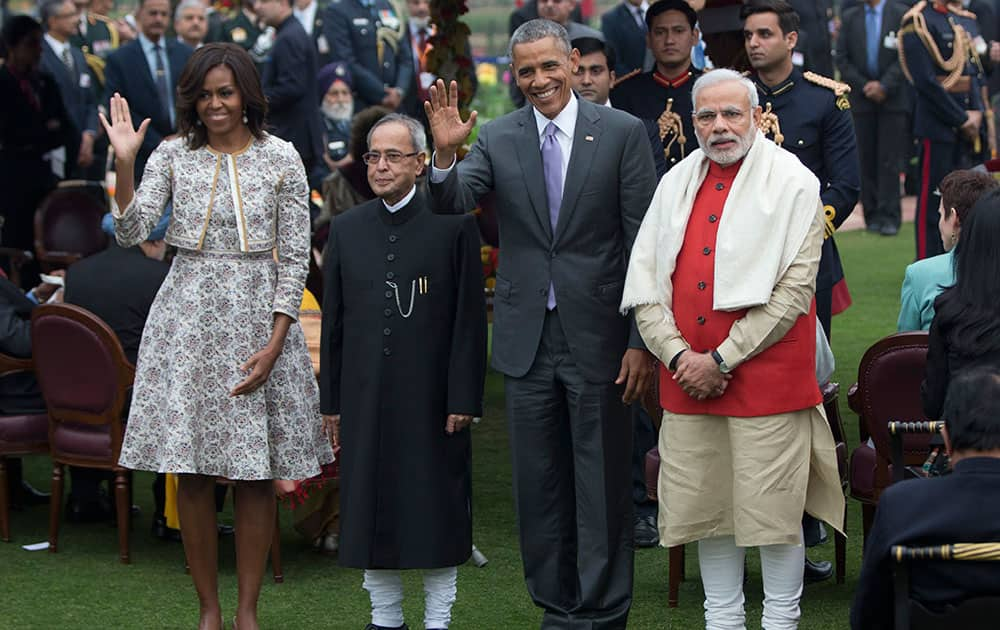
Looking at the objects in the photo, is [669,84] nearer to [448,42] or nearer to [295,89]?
[448,42]

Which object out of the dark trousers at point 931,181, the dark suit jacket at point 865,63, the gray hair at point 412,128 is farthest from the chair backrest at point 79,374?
the dark suit jacket at point 865,63

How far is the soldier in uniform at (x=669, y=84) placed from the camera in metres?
6.93

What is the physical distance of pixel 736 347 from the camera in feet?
15.6

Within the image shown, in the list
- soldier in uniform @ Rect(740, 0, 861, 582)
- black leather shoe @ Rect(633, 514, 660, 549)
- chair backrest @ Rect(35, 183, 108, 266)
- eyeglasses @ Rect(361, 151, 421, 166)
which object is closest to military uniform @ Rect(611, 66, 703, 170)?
soldier in uniform @ Rect(740, 0, 861, 582)

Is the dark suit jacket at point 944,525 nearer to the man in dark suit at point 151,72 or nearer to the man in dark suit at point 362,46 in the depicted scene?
the man in dark suit at point 151,72

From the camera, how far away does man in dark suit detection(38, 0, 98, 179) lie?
39.5 ft

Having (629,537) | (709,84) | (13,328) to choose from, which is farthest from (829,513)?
(13,328)

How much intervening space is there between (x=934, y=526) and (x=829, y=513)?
1426 mm

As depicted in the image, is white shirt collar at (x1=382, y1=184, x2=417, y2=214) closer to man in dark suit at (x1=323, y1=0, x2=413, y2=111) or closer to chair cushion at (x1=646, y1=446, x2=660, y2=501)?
chair cushion at (x1=646, y1=446, x2=660, y2=501)

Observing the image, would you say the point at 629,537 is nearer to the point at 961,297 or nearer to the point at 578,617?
the point at 578,617

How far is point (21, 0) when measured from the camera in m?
→ 18.2

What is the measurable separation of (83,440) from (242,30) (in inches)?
393

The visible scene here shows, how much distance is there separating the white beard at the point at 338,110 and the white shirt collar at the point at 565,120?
802 cm

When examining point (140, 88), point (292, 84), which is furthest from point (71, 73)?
point (292, 84)
